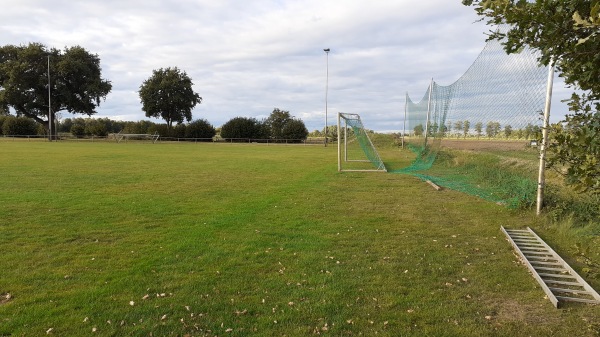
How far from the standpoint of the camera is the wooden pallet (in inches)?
180

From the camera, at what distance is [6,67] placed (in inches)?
2116

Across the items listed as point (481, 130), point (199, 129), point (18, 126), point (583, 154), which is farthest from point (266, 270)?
point (18, 126)

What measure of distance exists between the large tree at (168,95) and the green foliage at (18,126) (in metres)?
16.7

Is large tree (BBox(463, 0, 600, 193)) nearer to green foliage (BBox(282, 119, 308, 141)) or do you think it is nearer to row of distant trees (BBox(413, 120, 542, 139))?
row of distant trees (BBox(413, 120, 542, 139))

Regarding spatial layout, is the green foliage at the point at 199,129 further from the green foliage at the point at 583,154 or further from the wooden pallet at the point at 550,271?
the green foliage at the point at 583,154

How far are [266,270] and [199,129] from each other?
60.1 m

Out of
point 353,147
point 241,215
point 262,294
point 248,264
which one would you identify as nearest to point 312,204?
point 241,215

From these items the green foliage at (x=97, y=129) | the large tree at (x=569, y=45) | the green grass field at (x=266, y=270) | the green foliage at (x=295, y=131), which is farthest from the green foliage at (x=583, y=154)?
the green foliage at (x=97, y=129)

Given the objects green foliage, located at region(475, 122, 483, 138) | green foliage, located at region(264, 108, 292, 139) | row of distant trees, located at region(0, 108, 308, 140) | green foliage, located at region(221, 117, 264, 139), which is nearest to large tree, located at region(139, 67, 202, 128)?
row of distant trees, located at region(0, 108, 308, 140)

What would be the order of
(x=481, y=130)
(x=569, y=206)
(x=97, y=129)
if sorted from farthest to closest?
1. (x=97, y=129)
2. (x=481, y=130)
3. (x=569, y=206)

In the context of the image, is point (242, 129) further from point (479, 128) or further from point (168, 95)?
point (479, 128)

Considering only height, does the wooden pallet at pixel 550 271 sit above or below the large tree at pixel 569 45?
below

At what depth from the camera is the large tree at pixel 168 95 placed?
2741 inches

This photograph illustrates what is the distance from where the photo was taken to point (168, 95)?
70.2m
